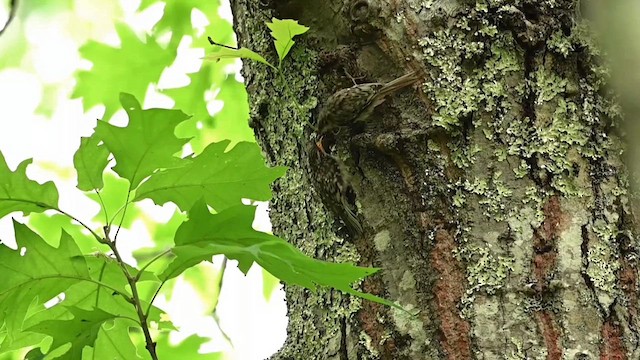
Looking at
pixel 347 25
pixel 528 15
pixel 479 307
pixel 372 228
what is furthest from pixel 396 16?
pixel 479 307

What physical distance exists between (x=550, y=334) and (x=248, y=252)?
396 mm

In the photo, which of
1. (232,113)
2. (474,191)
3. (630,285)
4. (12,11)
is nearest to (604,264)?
(630,285)

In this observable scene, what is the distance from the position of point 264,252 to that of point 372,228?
283mm

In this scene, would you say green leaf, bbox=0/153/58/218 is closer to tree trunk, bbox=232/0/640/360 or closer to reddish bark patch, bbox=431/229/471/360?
tree trunk, bbox=232/0/640/360

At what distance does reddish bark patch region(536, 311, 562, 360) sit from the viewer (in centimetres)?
89

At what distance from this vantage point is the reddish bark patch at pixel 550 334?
89 cm

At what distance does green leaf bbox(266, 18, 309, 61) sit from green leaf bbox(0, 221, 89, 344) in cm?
41

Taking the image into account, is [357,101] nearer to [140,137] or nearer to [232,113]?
[140,137]

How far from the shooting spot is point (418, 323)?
0.95 metres

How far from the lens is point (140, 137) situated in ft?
Result: 2.82

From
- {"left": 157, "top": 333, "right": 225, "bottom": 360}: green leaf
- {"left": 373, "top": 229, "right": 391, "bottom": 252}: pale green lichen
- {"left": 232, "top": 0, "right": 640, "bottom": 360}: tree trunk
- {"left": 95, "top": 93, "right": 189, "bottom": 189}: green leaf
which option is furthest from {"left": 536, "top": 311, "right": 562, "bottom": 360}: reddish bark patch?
{"left": 157, "top": 333, "right": 225, "bottom": 360}: green leaf

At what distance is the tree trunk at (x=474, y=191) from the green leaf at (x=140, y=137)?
0.27m

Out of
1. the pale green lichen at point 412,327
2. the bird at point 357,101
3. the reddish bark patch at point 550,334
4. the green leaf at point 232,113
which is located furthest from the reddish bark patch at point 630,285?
the green leaf at point 232,113

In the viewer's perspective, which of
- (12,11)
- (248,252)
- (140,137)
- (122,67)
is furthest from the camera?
(122,67)
